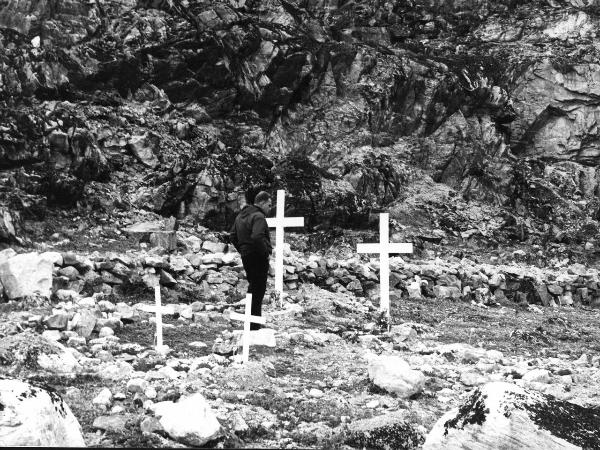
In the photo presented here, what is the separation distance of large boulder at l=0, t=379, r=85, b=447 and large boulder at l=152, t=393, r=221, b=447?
738mm

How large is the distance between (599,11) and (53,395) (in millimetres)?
43656

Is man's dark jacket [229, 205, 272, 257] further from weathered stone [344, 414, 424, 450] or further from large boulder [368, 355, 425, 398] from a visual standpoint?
weathered stone [344, 414, 424, 450]

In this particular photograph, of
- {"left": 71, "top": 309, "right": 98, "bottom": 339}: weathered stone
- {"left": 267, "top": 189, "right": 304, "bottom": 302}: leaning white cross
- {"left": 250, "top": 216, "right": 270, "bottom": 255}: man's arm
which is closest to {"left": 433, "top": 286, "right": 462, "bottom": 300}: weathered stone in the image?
{"left": 267, "top": 189, "right": 304, "bottom": 302}: leaning white cross

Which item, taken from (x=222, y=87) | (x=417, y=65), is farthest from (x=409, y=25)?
(x=222, y=87)

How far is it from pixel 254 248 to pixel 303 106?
71.2ft

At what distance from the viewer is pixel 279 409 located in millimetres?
6684

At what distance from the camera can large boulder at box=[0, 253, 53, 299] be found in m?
11.1

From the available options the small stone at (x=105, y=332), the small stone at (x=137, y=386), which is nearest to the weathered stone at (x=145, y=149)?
the small stone at (x=105, y=332)

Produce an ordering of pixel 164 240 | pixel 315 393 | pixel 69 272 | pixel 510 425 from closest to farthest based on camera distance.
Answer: pixel 510 425, pixel 315 393, pixel 69 272, pixel 164 240

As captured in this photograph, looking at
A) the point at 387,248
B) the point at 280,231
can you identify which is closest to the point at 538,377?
the point at 387,248

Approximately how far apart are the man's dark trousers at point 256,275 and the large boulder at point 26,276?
12.3 feet

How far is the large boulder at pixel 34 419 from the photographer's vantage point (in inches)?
176

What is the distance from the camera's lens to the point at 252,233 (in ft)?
33.9

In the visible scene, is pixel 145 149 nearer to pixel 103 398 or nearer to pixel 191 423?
pixel 103 398
